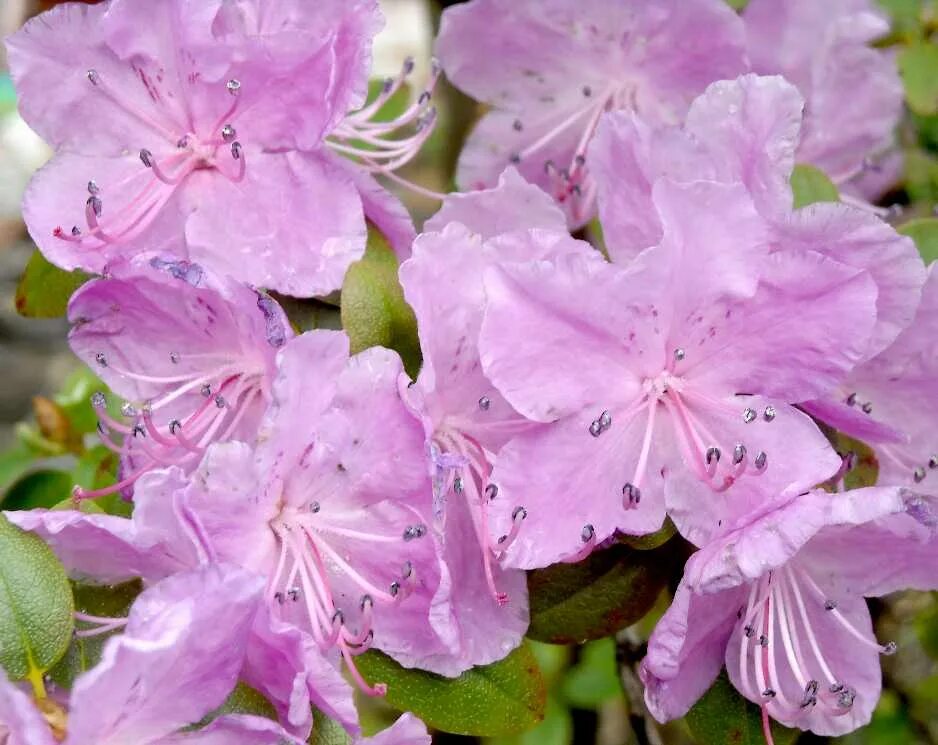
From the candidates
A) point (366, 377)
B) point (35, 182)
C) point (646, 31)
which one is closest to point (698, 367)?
point (366, 377)

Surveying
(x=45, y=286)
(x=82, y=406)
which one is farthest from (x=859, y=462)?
(x=82, y=406)

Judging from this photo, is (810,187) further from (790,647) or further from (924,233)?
(790,647)

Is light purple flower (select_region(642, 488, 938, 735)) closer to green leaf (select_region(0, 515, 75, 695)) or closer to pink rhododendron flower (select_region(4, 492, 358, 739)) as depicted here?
pink rhododendron flower (select_region(4, 492, 358, 739))

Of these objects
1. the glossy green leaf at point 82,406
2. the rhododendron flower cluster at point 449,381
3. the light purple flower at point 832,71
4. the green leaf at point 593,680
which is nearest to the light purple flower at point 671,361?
the rhododendron flower cluster at point 449,381

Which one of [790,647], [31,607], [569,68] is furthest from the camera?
[569,68]

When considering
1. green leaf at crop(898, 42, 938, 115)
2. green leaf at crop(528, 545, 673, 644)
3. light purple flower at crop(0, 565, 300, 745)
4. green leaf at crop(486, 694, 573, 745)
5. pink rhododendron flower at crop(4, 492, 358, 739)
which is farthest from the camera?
green leaf at crop(486, 694, 573, 745)

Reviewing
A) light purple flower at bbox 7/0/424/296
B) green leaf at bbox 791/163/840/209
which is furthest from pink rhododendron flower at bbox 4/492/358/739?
green leaf at bbox 791/163/840/209

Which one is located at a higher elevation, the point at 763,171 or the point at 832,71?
the point at 763,171
